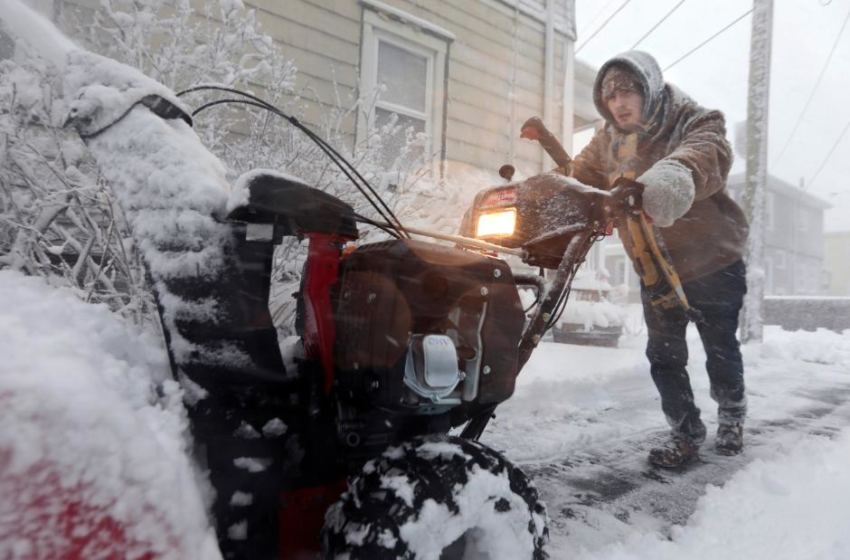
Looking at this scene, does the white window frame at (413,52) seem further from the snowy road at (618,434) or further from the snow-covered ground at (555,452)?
the snow-covered ground at (555,452)

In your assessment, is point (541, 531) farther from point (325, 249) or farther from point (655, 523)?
point (655, 523)

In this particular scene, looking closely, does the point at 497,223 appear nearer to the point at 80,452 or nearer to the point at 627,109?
the point at 627,109

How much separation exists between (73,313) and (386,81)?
6.16 metres

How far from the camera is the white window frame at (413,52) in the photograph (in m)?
6.20

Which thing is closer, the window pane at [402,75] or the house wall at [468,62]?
the house wall at [468,62]

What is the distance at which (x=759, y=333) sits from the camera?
8773mm

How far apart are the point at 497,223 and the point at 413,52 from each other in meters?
5.52

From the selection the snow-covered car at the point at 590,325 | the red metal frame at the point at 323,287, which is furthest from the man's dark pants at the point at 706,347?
the snow-covered car at the point at 590,325

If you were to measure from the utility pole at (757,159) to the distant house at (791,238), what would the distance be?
897 inches

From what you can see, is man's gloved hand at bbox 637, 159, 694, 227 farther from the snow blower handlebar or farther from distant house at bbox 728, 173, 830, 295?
distant house at bbox 728, 173, 830, 295

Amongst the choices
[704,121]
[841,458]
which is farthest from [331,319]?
[841,458]

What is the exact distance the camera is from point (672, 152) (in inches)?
99.4

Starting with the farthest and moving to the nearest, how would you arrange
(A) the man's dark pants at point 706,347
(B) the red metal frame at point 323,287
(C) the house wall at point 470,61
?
(C) the house wall at point 470,61 < (A) the man's dark pants at point 706,347 < (B) the red metal frame at point 323,287

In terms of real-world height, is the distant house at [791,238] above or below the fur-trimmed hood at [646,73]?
above
